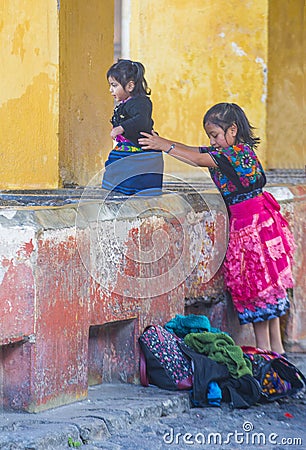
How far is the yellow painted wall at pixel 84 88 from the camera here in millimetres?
5613

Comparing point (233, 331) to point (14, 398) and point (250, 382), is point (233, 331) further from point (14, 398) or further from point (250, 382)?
point (14, 398)

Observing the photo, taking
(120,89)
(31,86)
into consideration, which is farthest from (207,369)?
(31,86)

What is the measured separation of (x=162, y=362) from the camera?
445 centimetres

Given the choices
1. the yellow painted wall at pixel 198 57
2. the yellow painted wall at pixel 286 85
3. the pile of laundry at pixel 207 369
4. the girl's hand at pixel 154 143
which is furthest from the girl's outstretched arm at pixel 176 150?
the yellow painted wall at pixel 286 85

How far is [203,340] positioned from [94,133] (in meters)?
1.76

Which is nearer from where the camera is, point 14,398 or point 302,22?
point 14,398

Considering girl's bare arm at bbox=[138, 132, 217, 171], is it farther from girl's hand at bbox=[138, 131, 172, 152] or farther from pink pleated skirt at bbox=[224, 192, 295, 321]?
pink pleated skirt at bbox=[224, 192, 295, 321]

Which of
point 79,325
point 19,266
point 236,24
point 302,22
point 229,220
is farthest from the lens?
point 302,22

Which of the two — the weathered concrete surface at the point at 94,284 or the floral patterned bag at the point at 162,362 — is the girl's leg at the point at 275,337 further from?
the floral patterned bag at the point at 162,362

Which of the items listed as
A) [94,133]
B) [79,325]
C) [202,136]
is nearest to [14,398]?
[79,325]

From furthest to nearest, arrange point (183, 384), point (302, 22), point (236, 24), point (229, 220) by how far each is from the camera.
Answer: point (302, 22) < point (236, 24) < point (229, 220) < point (183, 384)

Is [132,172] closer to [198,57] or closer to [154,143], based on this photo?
[154,143]

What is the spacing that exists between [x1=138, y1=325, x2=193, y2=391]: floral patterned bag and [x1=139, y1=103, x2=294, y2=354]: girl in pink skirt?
76cm

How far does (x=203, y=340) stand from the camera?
460cm
